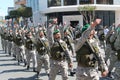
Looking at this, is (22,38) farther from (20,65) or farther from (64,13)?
(64,13)

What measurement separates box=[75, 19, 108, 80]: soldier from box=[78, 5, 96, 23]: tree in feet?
135

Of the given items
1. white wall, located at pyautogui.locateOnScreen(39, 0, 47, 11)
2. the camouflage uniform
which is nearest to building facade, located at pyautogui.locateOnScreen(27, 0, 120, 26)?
white wall, located at pyautogui.locateOnScreen(39, 0, 47, 11)

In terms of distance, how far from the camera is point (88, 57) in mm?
7652

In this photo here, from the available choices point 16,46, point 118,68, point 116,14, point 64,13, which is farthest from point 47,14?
point 118,68

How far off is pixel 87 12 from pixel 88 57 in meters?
42.9

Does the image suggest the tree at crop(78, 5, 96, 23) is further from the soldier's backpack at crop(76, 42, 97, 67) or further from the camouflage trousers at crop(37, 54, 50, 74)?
the soldier's backpack at crop(76, 42, 97, 67)

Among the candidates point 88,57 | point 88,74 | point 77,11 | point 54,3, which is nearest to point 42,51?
point 88,74

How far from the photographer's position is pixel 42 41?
41.0 ft

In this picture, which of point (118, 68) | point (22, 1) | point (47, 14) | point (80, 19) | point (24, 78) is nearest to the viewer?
point (118, 68)

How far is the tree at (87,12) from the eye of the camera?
1922 inches

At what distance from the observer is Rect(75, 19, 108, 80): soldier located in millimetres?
7420

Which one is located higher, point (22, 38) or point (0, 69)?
point (22, 38)

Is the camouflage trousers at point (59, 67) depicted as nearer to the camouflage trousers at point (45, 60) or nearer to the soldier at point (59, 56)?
the soldier at point (59, 56)

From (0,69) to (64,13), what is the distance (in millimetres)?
38825
